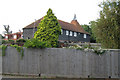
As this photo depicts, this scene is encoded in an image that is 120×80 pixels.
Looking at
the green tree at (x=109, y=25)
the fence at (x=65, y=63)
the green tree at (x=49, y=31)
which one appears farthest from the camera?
the green tree at (x=49, y=31)

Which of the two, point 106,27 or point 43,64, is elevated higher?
point 106,27

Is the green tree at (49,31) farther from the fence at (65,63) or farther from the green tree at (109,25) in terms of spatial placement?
the green tree at (109,25)

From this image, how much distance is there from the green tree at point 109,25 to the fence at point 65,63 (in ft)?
4.80

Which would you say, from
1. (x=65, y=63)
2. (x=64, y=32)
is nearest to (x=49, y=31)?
(x=65, y=63)

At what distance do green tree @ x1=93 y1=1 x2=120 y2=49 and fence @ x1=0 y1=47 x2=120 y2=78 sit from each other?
1462 mm

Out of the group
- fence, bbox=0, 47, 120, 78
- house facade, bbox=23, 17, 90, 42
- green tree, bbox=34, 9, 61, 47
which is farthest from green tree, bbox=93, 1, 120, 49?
house facade, bbox=23, 17, 90, 42

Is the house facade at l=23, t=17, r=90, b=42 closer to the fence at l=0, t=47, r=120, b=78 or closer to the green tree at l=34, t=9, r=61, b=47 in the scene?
the green tree at l=34, t=9, r=61, b=47

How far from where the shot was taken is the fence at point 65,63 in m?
6.91

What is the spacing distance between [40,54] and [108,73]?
165 inches

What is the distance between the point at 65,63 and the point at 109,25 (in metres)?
4.24

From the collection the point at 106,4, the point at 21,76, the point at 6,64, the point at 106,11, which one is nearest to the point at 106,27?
the point at 106,11

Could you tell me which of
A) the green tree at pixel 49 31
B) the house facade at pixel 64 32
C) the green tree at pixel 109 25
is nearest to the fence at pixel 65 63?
the green tree at pixel 109 25

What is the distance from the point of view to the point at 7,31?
64750 millimetres

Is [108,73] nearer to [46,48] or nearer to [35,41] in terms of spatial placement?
[46,48]
